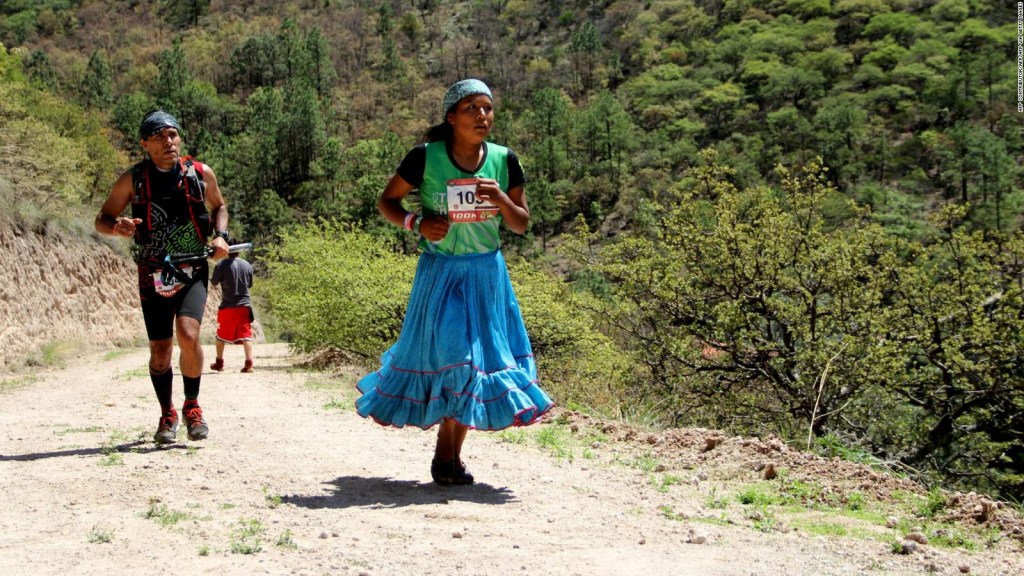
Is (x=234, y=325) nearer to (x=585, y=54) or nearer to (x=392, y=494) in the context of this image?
(x=392, y=494)

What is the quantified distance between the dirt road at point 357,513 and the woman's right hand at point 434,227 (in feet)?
3.87

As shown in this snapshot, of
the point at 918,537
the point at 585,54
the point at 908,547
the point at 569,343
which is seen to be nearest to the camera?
the point at 908,547

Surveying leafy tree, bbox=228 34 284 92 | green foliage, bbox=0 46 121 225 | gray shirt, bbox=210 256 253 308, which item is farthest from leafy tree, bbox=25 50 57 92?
gray shirt, bbox=210 256 253 308

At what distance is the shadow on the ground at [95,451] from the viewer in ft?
15.9

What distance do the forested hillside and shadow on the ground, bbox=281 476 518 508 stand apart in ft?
9.06

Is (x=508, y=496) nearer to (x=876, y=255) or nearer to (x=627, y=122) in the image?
(x=876, y=255)

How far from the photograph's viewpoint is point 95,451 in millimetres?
5035

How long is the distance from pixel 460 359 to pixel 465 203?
2.32ft

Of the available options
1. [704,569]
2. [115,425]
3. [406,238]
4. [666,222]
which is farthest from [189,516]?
[406,238]

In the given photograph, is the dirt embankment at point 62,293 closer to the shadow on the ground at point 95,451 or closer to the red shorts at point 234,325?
the red shorts at point 234,325

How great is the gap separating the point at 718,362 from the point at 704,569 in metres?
7.75

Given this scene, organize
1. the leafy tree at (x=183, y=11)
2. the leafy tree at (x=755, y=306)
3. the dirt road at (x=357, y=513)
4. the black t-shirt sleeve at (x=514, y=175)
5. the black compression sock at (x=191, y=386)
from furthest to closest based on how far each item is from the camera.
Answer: the leafy tree at (x=183, y=11), the leafy tree at (x=755, y=306), the black compression sock at (x=191, y=386), the black t-shirt sleeve at (x=514, y=175), the dirt road at (x=357, y=513)

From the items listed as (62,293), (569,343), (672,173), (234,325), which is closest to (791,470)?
(569,343)

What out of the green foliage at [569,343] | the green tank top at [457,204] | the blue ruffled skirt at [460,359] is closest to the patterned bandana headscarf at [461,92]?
the green tank top at [457,204]
